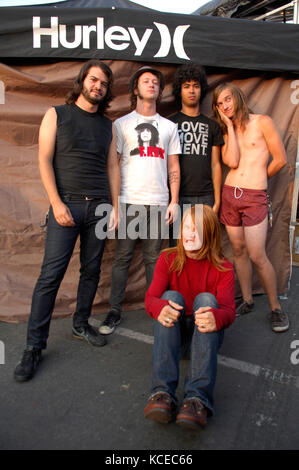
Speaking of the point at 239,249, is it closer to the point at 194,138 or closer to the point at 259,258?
the point at 259,258

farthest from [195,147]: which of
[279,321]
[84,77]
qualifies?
[279,321]

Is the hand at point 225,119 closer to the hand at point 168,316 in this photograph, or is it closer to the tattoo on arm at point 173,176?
the tattoo on arm at point 173,176

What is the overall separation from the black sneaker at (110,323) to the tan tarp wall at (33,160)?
1.08ft

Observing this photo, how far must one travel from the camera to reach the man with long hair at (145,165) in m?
2.88

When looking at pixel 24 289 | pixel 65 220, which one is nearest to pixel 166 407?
pixel 65 220

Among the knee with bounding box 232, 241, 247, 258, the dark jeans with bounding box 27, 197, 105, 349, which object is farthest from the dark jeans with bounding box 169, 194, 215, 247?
the dark jeans with bounding box 27, 197, 105, 349

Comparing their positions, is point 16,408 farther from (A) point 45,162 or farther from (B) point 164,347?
(A) point 45,162

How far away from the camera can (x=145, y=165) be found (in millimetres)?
2875

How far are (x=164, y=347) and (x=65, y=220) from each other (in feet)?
3.63

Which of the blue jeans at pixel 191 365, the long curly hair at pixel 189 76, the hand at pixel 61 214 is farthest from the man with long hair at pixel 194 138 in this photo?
the blue jeans at pixel 191 365

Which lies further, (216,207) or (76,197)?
(216,207)

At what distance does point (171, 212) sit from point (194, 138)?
727 millimetres

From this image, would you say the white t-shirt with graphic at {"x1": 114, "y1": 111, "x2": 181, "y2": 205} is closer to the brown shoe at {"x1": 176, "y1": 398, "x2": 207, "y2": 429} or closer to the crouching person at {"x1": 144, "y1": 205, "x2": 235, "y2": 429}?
the crouching person at {"x1": 144, "y1": 205, "x2": 235, "y2": 429}

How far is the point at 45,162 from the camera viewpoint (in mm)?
2377
